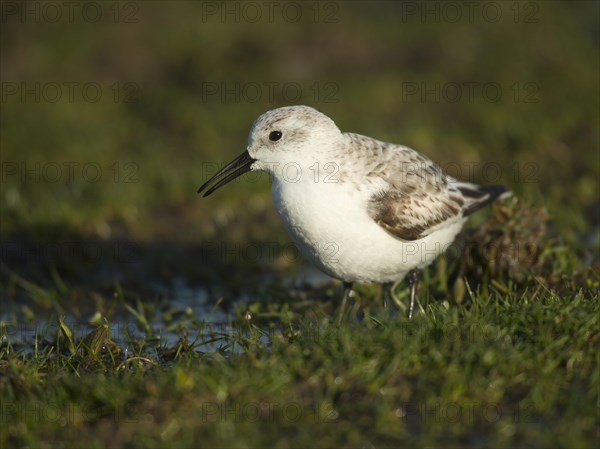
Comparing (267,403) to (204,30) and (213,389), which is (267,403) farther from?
(204,30)

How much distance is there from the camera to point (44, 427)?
5289 mm

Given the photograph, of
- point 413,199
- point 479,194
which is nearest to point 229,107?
point 479,194

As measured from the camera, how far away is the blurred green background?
977 cm

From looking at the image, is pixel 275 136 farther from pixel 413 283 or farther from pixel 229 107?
pixel 229 107

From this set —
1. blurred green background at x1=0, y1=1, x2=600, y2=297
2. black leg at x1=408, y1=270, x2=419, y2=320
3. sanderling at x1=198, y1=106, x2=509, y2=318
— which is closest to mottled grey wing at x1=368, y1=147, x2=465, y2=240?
sanderling at x1=198, y1=106, x2=509, y2=318

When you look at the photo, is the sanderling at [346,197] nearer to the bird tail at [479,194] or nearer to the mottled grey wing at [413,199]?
the mottled grey wing at [413,199]

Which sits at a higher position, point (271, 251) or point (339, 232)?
point (339, 232)

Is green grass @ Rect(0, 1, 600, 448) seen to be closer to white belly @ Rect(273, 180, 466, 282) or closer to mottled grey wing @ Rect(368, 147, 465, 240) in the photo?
white belly @ Rect(273, 180, 466, 282)

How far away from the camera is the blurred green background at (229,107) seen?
9.77m

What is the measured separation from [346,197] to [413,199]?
2.73ft

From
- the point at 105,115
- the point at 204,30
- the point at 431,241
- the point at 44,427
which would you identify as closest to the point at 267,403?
the point at 44,427

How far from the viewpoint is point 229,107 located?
1271cm

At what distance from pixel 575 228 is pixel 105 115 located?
280 inches

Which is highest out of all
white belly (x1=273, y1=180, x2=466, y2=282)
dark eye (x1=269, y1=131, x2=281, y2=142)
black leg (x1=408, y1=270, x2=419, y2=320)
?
dark eye (x1=269, y1=131, x2=281, y2=142)
